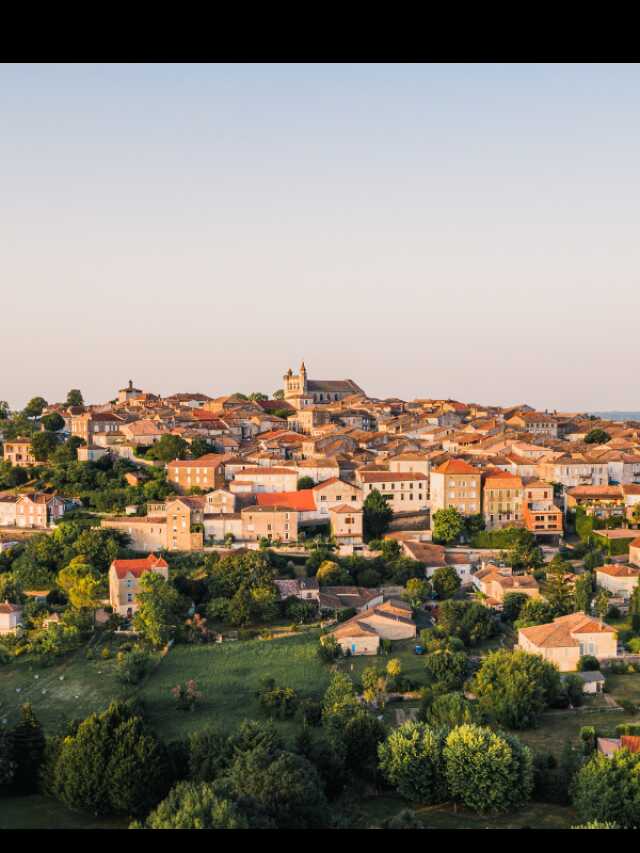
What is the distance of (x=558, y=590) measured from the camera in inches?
843

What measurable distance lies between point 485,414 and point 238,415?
14.0m

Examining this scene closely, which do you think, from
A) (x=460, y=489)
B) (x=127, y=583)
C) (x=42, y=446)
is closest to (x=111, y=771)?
(x=127, y=583)

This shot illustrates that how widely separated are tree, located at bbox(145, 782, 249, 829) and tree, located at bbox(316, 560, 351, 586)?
485 inches

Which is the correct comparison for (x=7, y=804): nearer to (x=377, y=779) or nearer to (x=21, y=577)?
(x=377, y=779)

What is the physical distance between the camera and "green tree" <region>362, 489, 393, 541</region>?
26328mm

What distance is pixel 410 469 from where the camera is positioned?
1156 inches

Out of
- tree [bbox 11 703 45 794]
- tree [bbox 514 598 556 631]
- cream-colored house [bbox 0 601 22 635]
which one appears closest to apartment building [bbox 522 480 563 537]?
tree [bbox 514 598 556 631]

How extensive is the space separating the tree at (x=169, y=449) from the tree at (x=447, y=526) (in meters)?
11.0

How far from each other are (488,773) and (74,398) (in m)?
39.2

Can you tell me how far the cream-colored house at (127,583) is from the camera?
21.9 m

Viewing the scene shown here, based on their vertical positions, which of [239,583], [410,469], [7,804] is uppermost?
[410,469]

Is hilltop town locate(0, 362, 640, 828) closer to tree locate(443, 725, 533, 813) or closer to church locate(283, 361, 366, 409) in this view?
tree locate(443, 725, 533, 813)

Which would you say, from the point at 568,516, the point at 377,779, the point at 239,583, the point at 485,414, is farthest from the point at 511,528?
the point at 485,414
